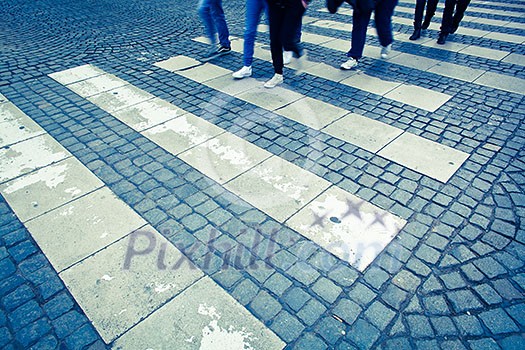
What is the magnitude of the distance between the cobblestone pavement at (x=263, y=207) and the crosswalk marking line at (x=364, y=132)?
23 mm

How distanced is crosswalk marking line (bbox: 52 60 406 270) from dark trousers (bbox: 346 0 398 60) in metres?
2.89

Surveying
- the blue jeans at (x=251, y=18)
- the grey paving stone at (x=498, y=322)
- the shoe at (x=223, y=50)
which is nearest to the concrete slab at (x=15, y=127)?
the blue jeans at (x=251, y=18)

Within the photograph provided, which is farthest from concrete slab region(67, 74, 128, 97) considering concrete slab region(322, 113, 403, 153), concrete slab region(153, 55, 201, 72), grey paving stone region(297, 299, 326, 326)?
grey paving stone region(297, 299, 326, 326)

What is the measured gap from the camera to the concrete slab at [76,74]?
17.8 feet

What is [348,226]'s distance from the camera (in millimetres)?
2857

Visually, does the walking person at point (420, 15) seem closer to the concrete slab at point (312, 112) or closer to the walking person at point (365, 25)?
the walking person at point (365, 25)

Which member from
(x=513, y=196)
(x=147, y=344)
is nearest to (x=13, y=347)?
(x=147, y=344)

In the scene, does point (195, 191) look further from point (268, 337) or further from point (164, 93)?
point (164, 93)

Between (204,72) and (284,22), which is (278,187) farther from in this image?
(204,72)

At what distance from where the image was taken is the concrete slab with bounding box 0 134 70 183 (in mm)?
3539

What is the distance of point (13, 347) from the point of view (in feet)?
6.88

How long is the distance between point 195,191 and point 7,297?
157cm

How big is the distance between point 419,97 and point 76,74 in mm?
5249

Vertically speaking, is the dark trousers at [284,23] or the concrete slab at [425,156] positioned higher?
the dark trousers at [284,23]
